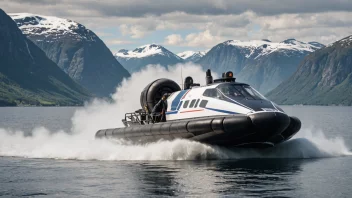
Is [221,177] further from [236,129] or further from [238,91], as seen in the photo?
[238,91]

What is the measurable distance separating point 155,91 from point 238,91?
8156 mm

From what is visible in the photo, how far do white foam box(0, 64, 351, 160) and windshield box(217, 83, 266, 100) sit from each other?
9.90 feet

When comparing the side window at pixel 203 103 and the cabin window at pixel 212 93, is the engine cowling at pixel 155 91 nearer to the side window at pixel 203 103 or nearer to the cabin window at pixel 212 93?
the cabin window at pixel 212 93

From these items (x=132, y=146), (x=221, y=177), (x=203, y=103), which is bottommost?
(x=221, y=177)

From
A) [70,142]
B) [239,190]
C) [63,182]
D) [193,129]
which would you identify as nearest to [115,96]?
[70,142]

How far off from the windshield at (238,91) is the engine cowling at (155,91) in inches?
277

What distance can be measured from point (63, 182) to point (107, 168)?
5.08 m

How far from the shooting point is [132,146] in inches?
1544

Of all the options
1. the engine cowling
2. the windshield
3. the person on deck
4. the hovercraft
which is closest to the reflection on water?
the hovercraft

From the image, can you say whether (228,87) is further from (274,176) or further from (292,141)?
(274,176)

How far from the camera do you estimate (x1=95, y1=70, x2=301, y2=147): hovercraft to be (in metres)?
32.1

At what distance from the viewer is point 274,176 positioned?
1105 inches

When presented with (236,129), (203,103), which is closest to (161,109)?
(203,103)

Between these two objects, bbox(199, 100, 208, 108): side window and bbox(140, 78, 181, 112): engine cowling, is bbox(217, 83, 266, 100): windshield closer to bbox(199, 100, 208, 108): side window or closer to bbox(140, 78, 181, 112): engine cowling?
bbox(199, 100, 208, 108): side window
